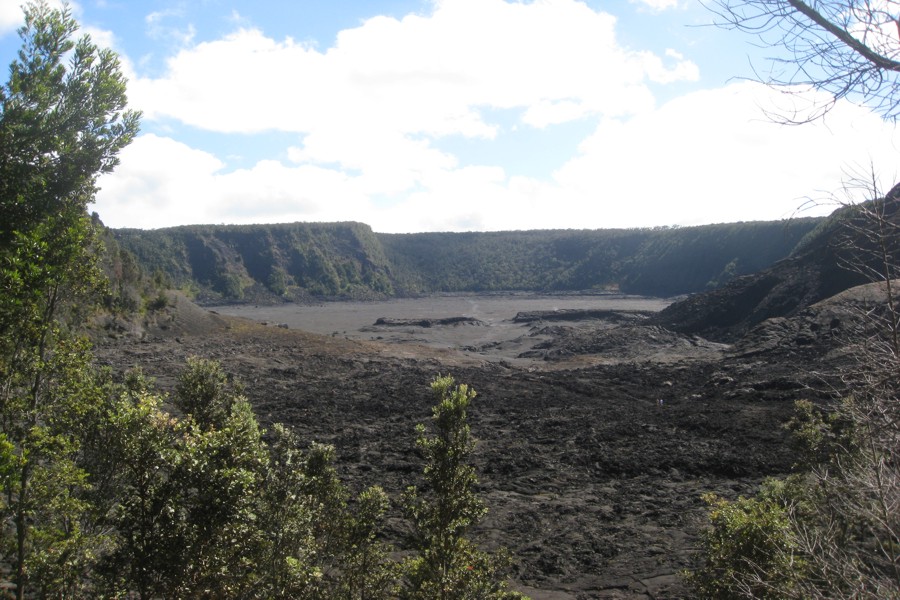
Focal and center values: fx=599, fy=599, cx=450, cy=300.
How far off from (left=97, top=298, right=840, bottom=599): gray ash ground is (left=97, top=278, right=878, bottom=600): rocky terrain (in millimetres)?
88

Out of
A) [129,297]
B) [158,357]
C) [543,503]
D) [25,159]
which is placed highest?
[25,159]

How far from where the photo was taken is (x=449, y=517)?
26.4ft

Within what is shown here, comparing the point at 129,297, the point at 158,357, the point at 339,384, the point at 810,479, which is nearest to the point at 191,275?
the point at 129,297

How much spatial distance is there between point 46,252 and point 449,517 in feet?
21.6

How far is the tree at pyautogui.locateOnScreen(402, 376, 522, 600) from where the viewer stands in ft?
25.0

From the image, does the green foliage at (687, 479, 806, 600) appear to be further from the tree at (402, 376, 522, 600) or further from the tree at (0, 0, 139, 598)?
the tree at (0, 0, 139, 598)

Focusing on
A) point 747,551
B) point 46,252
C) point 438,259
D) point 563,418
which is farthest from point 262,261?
point 747,551

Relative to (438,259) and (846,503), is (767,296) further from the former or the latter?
(438,259)

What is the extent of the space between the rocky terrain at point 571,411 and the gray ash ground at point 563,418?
88 millimetres

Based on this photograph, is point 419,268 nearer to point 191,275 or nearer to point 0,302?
point 191,275

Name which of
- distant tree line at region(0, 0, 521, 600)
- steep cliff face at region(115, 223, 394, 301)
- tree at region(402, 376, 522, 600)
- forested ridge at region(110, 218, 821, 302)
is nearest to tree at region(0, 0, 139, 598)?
distant tree line at region(0, 0, 521, 600)

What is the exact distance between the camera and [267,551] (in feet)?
23.1

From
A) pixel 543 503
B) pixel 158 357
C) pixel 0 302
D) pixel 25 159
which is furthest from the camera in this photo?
pixel 158 357

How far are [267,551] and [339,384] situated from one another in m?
29.4
